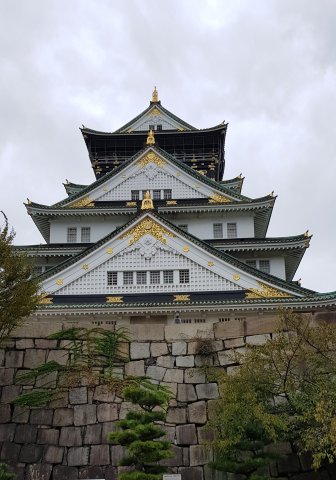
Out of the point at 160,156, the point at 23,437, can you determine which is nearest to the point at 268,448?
the point at 23,437

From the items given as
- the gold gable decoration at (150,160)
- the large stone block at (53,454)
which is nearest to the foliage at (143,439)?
the large stone block at (53,454)

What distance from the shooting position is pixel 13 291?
13.3 meters

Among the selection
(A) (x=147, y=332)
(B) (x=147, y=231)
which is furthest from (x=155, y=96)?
(A) (x=147, y=332)

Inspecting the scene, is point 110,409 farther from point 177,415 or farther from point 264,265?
point 264,265

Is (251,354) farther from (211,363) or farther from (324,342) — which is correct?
(211,363)

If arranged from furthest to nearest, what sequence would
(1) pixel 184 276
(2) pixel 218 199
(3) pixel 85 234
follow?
(3) pixel 85 234 → (2) pixel 218 199 → (1) pixel 184 276

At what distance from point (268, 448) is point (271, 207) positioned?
52.9 feet

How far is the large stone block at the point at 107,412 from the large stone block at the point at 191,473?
1801 millimetres

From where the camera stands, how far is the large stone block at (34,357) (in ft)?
47.3

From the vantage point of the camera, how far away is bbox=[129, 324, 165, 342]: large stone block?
14.8 metres

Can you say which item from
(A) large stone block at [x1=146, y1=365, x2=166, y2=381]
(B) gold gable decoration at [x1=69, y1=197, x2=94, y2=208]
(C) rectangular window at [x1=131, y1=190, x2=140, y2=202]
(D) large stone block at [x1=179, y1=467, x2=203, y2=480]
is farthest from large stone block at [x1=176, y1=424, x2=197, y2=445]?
(C) rectangular window at [x1=131, y1=190, x2=140, y2=202]

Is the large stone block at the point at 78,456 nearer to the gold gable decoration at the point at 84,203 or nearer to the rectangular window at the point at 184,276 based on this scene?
the rectangular window at the point at 184,276

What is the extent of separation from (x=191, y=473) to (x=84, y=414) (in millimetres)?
2617

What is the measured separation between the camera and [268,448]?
42.6 ft
